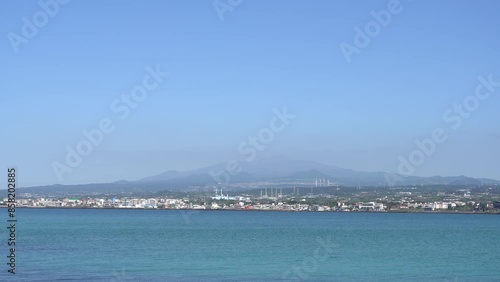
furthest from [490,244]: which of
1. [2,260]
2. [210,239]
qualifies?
[2,260]

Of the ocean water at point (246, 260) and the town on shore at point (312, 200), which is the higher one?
the town on shore at point (312, 200)

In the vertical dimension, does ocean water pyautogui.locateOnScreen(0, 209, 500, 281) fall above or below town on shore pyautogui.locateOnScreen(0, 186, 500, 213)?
below

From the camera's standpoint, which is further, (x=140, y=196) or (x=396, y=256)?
(x=140, y=196)

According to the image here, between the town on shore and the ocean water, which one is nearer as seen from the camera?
the ocean water

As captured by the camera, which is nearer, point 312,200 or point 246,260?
point 246,260

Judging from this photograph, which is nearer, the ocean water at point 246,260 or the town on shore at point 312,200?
the ocean water at point 246,260

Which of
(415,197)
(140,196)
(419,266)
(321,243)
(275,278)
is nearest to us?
(275,278)

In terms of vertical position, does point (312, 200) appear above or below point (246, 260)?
above

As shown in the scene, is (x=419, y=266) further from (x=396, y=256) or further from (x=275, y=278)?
(x=275, y=278)
